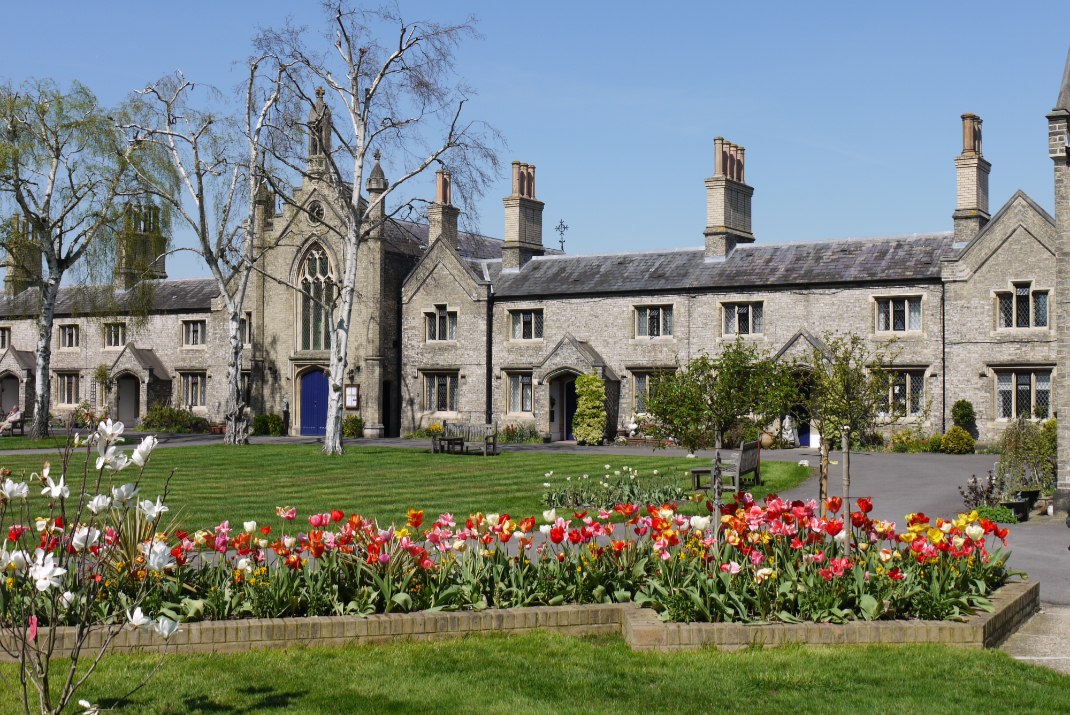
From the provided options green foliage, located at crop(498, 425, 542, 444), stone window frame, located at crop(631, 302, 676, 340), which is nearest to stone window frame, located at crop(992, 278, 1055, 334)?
stone window frame, located at crop(631, 302, 676, 340)

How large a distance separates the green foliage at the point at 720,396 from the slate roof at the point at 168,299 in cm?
2518

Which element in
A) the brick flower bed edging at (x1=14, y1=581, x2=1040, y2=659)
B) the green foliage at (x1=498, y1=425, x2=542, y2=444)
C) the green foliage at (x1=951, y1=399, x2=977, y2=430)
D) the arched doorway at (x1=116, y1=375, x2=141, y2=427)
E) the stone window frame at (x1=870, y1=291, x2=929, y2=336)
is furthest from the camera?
the arched doorway at (x1=116, y1=375, x2=141, y2=427)

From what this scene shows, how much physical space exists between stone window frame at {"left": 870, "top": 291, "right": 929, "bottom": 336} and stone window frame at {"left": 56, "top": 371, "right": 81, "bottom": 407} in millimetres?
36268

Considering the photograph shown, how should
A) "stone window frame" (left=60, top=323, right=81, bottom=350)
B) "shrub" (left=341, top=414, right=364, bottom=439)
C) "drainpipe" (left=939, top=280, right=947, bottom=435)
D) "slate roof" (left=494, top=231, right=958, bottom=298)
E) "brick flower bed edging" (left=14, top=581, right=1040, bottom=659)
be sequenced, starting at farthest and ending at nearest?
"stone window frame" (left=60, top=323, right=81, bottom=350)
"shrub" (left=341, top=414, right=364, bottom=439)
"slate roof" (left=494, top=231, right=958, bottom=298)
"drainpipe" (left=939, top=280, right=947, bottom=435)
"brick flower bed edging" (left=14, top=581, right=1040, bottom=659)

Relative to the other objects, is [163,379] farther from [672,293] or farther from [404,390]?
[672,293]

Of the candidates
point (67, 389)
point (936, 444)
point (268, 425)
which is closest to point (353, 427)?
point (268, 425)

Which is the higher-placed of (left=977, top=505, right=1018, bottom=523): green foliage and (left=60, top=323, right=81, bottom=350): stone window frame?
(left=60, top=323, right=81, bottom=350): stone window frame

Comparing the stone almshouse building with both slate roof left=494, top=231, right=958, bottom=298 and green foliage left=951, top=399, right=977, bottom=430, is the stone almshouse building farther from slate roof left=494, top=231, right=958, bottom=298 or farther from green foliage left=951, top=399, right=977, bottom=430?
green foliage left=951, top=399, right=977, bottom=430

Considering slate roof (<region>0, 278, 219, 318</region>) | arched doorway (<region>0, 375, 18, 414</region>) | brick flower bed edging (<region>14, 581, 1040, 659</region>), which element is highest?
slate roof (<region>0, 278, 219, 318</region>)

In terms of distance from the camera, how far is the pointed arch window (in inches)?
1654

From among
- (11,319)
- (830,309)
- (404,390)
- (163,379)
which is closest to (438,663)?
(830,309)

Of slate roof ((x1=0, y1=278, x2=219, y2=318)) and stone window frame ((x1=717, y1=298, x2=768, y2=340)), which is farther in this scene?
slate roof ((x1=0, y1=278, x2=219, y2=318))

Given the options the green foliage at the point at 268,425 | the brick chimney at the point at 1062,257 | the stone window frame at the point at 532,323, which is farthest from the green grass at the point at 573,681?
the green foliage at the point at 268,425

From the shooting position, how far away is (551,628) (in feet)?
26.8
